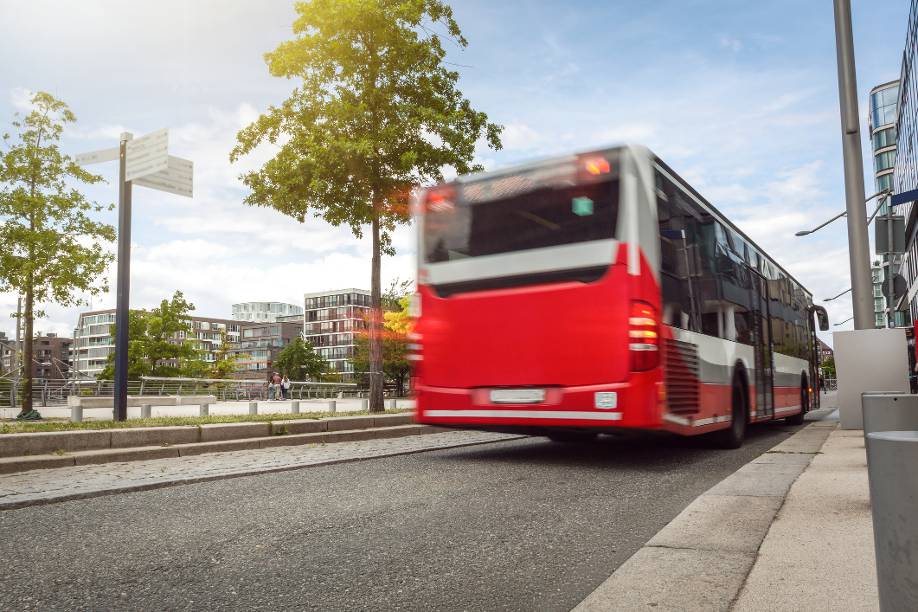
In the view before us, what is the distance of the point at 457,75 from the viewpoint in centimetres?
1723

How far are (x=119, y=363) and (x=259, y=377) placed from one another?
146275 millimetres

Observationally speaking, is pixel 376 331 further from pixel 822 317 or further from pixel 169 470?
pixel 822 317

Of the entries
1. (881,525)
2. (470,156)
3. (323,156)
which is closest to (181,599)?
(881,525)

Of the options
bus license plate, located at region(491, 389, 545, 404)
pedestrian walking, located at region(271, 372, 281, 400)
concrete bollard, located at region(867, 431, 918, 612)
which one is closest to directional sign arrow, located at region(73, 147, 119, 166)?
bus license plate, located at region(491, 389, 545, 404)

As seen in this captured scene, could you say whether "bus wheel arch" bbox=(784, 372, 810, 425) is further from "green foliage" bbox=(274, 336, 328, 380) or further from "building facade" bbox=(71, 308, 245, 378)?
"building facade" bbox=(71, 308, 245, 378)

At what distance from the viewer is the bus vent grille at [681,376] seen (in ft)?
25.5

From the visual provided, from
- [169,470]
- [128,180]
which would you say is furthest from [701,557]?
[128,180]

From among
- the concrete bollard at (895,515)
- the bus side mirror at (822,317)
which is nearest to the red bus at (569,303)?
the concrete bollard at (895,515)

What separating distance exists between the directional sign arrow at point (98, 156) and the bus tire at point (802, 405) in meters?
13.8

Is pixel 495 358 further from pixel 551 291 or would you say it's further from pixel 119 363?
pixel 119 363

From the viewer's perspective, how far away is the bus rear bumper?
7316mm

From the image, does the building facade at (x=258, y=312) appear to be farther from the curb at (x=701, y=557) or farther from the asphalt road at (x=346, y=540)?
the curb at (x=701, y=557)

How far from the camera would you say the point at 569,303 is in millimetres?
7641

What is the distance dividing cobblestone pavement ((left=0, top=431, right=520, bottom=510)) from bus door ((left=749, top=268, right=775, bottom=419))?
14.3ft
